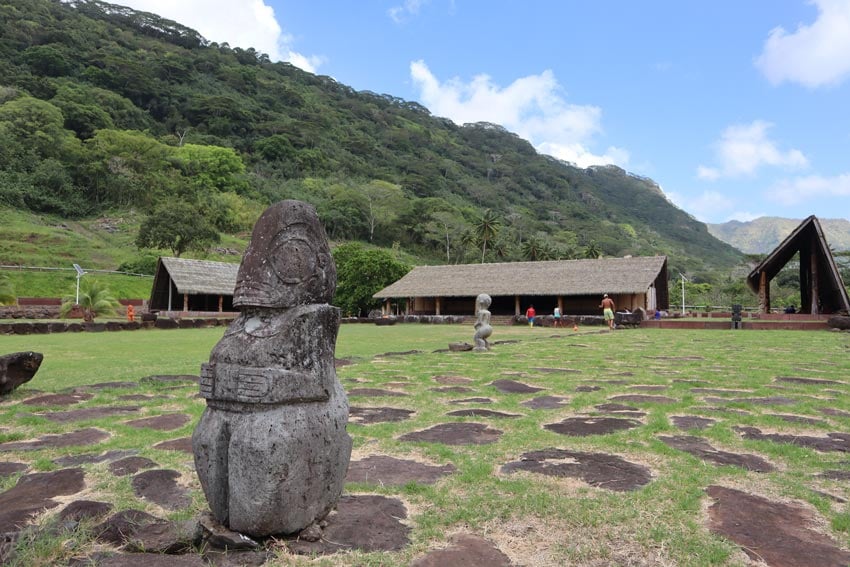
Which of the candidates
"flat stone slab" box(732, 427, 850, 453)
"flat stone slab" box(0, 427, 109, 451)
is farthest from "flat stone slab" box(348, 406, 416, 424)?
"flat stone slab" box(732, 427, 850, 453)

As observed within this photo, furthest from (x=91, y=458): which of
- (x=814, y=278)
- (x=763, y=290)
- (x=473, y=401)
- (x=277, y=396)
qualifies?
(x=763, y=290)

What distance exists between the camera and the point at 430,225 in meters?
77.1

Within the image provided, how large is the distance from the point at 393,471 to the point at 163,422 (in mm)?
3136

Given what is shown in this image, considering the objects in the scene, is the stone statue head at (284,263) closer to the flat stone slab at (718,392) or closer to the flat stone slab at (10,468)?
the flat stone slab at (10,468)

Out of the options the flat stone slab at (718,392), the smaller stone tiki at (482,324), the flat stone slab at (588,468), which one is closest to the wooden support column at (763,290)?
the smaller stone tiki at (482,324)

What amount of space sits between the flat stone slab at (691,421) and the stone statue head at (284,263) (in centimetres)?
424

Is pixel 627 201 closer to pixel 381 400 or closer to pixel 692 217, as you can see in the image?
pixel 692 217

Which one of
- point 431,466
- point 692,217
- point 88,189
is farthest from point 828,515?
point 692,217

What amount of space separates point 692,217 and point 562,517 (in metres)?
170

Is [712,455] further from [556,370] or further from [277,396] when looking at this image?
[556,370]

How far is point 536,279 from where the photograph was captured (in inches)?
1426

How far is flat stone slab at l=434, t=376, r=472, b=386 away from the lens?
343 inches

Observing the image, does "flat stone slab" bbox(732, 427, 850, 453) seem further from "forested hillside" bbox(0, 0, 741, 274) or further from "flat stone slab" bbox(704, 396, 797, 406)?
"forested hillside" bbox(0, 0, 741, 274)

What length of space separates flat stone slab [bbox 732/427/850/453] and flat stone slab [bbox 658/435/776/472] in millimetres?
617
